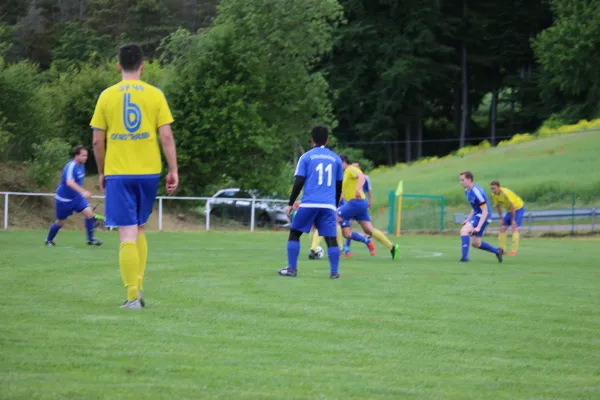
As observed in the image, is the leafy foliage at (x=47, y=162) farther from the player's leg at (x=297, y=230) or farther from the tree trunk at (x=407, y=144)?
the tree trunk at (x=407, y=144)

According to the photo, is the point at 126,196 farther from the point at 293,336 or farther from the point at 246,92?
the point at 246,92

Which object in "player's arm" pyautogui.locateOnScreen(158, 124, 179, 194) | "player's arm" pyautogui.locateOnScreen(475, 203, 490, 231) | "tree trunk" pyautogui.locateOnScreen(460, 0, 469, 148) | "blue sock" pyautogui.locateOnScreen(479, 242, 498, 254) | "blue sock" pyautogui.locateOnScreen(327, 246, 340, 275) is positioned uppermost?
"tree trunk" pyautogui.locateOnScreen(460, 0, 469, 148)

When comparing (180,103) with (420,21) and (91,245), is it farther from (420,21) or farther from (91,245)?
(420,21)

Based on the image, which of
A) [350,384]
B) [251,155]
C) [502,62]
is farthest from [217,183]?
[502,62]

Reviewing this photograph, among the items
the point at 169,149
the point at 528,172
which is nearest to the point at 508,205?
the point at 169,149

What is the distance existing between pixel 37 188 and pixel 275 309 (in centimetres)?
2374

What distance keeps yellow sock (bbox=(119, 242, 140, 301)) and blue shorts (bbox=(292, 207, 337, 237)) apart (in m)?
4.32

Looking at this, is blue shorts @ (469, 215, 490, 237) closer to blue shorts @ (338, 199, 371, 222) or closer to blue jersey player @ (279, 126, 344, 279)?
blue shorts @ (338, 199, 371, 222)

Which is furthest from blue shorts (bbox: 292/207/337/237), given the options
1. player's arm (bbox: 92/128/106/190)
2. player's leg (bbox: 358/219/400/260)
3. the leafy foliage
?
the leafy foliage

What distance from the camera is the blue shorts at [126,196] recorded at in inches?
311

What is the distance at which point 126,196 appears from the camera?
312 inches

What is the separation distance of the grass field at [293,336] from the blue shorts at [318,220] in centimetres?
59

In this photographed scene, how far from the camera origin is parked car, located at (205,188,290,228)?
32.2 m

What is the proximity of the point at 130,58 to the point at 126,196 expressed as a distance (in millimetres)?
1123
